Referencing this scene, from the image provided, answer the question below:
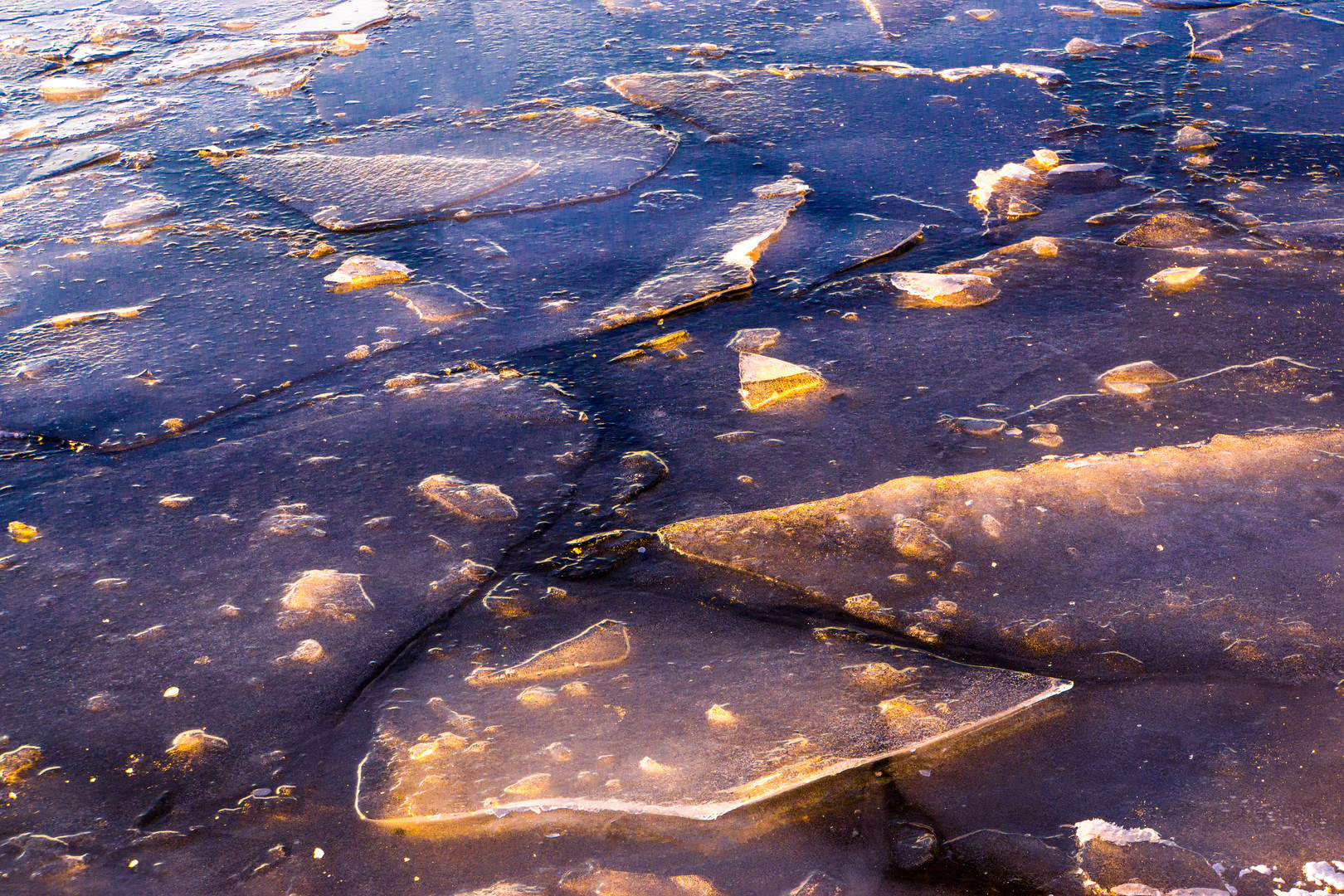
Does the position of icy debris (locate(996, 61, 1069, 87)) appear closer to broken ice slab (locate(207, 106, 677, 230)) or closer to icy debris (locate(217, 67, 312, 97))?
broken ice slab (locate(207, 106, 677, 230))

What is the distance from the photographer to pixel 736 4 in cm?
502

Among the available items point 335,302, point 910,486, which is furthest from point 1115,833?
point 335,302

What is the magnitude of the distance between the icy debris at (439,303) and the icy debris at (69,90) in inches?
98.1

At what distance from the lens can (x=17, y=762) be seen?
1466 millimetres

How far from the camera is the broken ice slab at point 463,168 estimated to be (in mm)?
3174

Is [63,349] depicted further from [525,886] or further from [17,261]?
[525,886]

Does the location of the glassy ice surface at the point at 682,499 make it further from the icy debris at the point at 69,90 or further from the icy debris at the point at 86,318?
the icy debris at the point at 69,90

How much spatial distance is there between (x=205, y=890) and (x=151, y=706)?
376mm

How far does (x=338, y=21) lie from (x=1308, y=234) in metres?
4.31

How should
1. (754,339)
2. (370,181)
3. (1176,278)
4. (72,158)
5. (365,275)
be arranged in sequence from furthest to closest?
(72,158), (370,181), (365,275), (1176,278), (754,339)

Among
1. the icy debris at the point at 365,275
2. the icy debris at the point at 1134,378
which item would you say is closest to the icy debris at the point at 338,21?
the icy debris at the point at 365,275

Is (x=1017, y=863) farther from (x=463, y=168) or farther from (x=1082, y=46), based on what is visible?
(x=1082, y=46)

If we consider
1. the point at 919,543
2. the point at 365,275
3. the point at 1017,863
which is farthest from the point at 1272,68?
the point at 1017,863

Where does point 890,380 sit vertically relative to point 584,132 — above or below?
below
